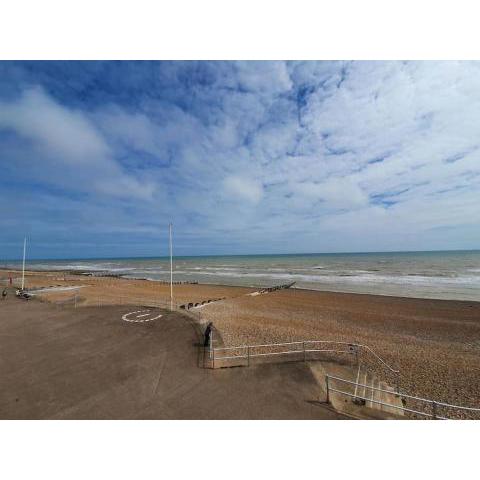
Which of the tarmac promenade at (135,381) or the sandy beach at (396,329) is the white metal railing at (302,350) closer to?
the sandy beach at (396,329)

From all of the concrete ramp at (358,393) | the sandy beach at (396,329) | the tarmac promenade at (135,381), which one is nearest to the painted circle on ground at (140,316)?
the tarmac promenade at (135,381)

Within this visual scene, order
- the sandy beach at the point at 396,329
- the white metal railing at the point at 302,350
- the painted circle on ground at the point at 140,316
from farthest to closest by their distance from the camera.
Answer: the painted circle on ground at the point at 140,316 < the sandy beach at the point at 396,329 < the white metal railing at the point at 302,350

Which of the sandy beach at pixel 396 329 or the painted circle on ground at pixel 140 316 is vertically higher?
the painted circle on ground at pixel 140 316

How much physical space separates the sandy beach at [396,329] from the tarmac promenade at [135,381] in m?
4.58

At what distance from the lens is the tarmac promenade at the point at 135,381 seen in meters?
6.72

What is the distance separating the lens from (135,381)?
8227 millimetres

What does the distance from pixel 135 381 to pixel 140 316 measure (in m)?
8.53

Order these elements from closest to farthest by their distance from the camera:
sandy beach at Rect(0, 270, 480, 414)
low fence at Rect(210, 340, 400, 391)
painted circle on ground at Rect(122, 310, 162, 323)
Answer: low fence at Rect(210, 340, 400, 391) → sandy beach at Rect(0, 270, 480, 414) → painted circle on ground at Rect(122, 310, 162, 323)

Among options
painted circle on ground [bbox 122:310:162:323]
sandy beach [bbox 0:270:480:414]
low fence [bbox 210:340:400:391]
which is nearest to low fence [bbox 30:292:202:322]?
painted circle on ground [bbox 122:310:162:323]

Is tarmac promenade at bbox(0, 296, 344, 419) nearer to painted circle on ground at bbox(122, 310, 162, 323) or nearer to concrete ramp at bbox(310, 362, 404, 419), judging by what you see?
concrete ramp at bbox(310, 362, 404, 419)

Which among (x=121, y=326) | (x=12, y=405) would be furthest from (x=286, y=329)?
(x=12, y=405)

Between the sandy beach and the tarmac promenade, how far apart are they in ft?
15.0

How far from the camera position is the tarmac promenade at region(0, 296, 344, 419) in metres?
6.72

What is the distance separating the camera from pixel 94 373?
880 centimetres
